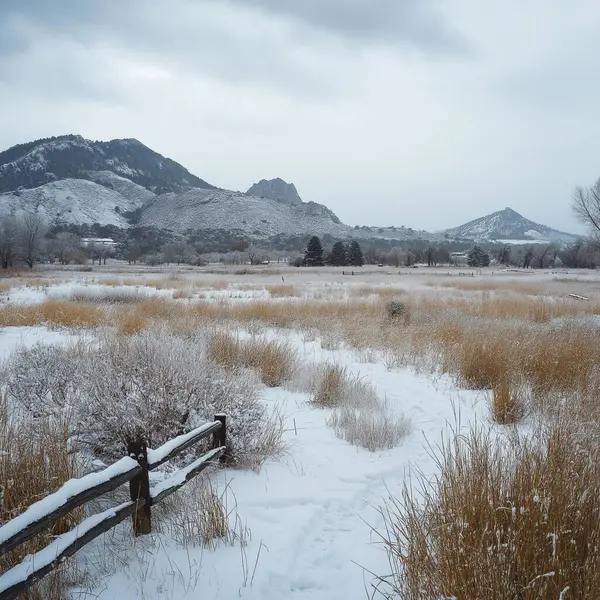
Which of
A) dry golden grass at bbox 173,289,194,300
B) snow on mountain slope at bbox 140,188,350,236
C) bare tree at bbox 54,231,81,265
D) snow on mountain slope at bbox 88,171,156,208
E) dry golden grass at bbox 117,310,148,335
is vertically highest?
snow on mountain slope at bbox 88,171,156,208

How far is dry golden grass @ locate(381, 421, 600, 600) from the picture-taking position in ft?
5.99

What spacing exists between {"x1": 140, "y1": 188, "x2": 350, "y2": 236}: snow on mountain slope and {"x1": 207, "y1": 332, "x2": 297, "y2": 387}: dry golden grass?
Result: 135m

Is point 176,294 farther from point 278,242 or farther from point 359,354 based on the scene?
point 278,242

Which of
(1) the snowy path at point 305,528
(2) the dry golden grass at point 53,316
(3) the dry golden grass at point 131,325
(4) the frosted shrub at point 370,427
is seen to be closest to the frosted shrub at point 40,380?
(1) the snowy path at point 305,528

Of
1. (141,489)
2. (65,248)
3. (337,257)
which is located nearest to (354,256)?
(337,257)

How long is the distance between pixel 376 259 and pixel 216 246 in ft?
147

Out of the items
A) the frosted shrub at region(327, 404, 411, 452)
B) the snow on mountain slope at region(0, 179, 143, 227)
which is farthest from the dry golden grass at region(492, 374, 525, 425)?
the snow on mountain slope at region(0, 179, 143, 227)

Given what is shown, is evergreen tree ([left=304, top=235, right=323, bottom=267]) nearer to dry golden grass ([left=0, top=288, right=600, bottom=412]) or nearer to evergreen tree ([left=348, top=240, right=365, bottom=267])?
evergreen tree ([left=348, top=240, right=365, bottom=267])

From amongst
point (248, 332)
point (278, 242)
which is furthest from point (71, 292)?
point (278, 242)

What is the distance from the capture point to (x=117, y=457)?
384 cm

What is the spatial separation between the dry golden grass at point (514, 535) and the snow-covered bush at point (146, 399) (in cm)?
231

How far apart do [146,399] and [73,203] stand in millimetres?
178301

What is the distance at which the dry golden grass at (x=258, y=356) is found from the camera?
284 inches

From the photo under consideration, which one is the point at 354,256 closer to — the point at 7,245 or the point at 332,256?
the point at 332,256
